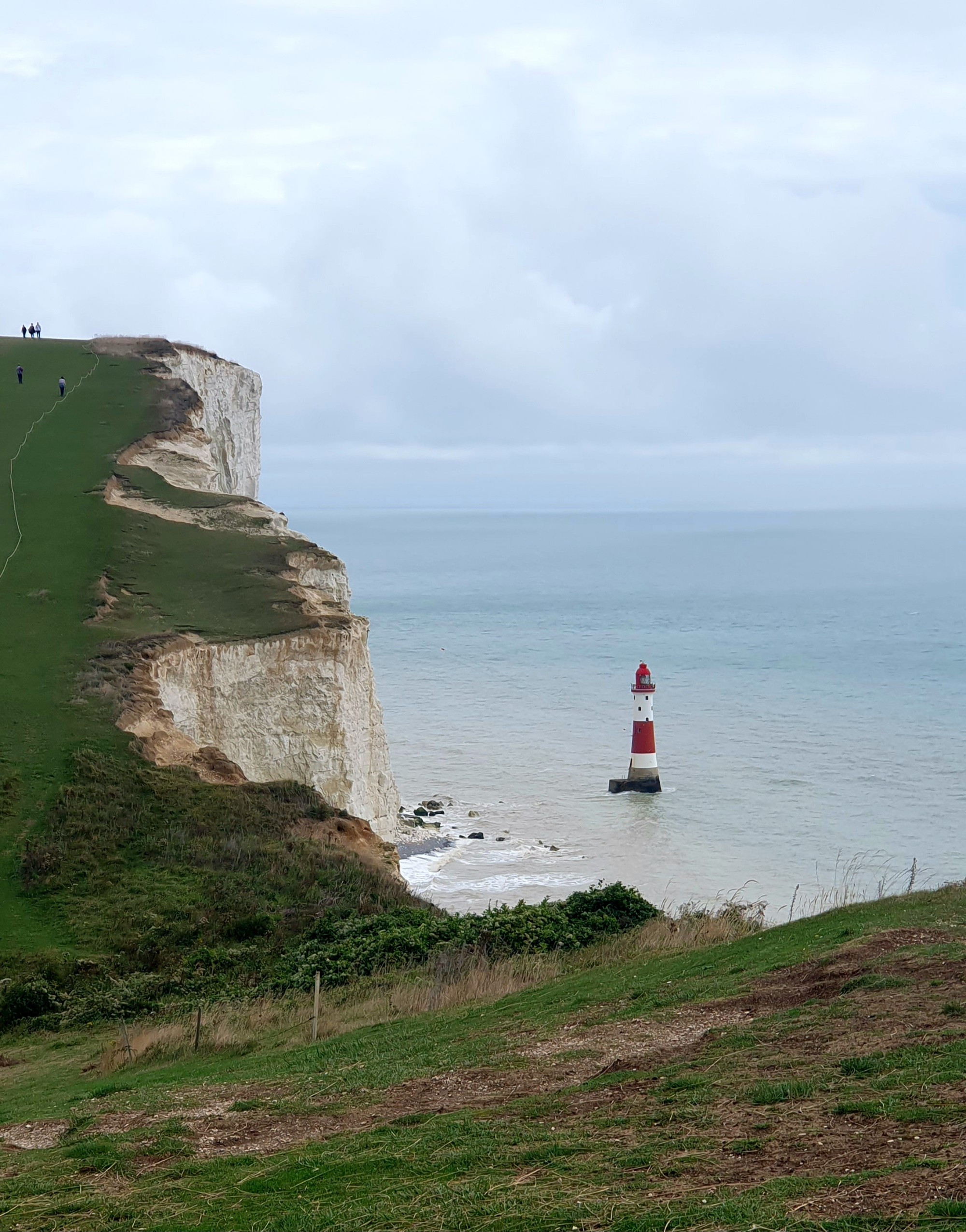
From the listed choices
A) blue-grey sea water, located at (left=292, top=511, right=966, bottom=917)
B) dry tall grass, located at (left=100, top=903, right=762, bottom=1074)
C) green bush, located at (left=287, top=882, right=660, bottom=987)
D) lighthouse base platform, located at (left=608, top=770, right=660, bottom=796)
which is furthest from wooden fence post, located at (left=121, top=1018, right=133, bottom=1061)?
lighthouse base platform, located at (left=608, top=770, right=660, bottom=796)

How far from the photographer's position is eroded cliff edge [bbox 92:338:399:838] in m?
30.1

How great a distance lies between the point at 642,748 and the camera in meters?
50.4

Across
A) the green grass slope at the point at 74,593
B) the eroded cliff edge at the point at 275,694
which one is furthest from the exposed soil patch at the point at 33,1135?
the eroded cliff edge at the point at 275,694

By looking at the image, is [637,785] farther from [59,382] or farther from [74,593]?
[59,382]

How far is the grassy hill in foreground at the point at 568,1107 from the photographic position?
7.68 m

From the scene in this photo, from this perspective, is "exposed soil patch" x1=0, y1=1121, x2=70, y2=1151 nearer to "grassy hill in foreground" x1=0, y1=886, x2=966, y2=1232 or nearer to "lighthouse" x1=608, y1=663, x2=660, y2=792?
"grassy hill in foreground" x1=0, y1=886, x2=966, y2=1232

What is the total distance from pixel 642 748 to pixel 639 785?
1.62m

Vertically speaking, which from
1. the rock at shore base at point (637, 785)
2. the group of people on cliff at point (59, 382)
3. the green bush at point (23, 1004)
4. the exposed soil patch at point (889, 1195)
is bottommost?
the rock at shore base at point (637, 785)

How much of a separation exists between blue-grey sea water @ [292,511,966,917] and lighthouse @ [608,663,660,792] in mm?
775

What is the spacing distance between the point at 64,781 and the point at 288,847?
5.19 metres

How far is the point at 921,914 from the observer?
1603cm

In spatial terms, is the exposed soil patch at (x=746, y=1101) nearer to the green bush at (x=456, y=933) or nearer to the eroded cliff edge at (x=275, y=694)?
the green bush at (x=456, y=933)

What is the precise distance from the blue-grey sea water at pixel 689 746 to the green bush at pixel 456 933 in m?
6.44

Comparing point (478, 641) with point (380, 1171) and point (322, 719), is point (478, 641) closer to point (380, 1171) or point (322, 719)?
point (322, 719)
